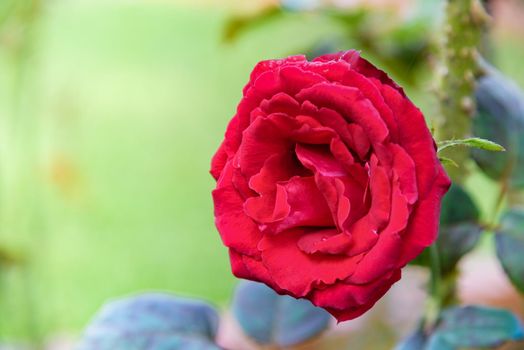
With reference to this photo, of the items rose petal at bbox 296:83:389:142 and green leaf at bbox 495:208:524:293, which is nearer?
rose petal at bbox 296:83:389:142

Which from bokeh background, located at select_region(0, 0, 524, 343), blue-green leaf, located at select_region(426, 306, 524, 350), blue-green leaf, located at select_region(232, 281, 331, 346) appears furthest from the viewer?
bokeh background, located at select_region(0, 0, 524, 343)

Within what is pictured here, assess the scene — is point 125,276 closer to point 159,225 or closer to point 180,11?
point 159,225

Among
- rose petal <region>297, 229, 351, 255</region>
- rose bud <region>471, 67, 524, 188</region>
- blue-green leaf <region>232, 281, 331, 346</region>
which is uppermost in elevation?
rose bud <region>471, 67, 524, 188</region>

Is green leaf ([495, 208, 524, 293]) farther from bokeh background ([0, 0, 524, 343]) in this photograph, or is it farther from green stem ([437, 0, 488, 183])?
bokeh background ([0, 0, 524, 343])

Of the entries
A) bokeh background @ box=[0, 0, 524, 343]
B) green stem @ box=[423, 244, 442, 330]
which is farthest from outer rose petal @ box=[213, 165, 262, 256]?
bokeh background @ box=[0, 0, 524, 343]

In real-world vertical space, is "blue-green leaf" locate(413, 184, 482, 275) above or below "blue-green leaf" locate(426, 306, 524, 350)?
above

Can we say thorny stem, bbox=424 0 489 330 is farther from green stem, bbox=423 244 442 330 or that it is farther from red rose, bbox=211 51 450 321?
red rose, bbox=211 51 450 321

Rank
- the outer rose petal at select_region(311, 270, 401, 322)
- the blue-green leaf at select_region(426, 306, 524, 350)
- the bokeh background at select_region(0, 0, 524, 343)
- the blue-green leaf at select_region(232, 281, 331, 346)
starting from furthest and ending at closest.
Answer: the bokeh background at select_region(0, 0, 524, 343) → the blue-green leaf at select_region(232, 281, 331, 346) → the blue-green leaf at select_region(426, 306, 524, 350) → the outer rose petal at select_region(311, 270, 401, 322)

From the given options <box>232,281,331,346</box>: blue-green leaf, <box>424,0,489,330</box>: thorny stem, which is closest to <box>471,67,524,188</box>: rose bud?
<box>424,0,489,330</box>: thorny stem
